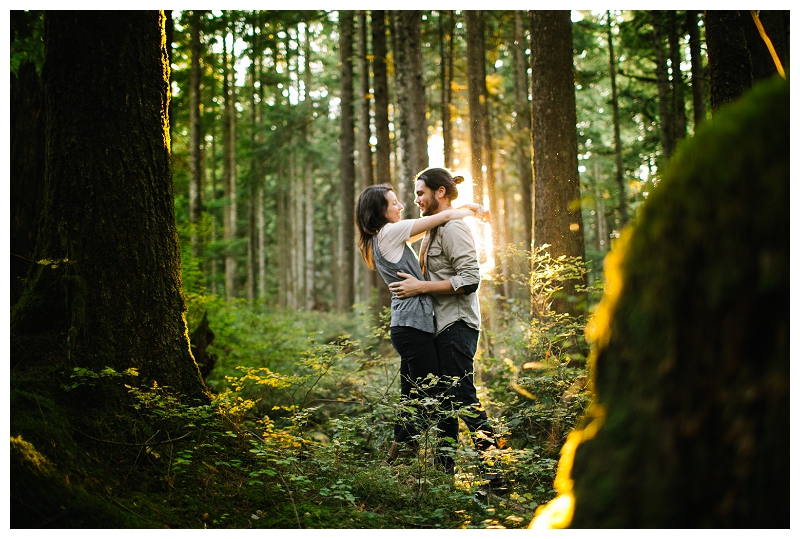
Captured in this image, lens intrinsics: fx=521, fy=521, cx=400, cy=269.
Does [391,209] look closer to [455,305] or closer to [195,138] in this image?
[455,305]

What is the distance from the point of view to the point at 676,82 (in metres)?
13.6

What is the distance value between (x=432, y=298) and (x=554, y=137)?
3.19m

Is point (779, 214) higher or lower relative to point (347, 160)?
lower

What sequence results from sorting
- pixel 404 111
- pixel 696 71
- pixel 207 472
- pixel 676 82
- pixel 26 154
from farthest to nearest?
pixel 676 82 < pixel 696 71 < pixel 404 111 < pixel 26 154 < pixel 207 472

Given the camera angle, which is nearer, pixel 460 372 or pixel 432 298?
pixel 460 372

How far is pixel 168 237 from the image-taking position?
12.0 feet

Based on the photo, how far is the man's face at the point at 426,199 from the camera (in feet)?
15.1

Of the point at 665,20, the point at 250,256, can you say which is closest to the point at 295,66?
the point at 250,256

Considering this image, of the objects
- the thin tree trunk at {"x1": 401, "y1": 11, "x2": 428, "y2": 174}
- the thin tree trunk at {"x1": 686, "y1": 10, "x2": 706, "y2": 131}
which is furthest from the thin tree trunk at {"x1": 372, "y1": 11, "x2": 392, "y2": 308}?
the thin tree trunk at {"x1": 686, "y1": 10, "x2": 706, "y2": 131}

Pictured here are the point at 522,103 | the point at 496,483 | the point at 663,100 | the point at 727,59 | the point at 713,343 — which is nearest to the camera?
the point at 713,343

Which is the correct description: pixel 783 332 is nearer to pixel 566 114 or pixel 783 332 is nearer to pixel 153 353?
pixel 153 353

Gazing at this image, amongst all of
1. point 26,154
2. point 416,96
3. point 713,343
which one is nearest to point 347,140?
point 416,96

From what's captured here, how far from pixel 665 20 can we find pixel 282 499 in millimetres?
15211

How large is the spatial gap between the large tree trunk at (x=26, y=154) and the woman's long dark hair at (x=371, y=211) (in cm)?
369
